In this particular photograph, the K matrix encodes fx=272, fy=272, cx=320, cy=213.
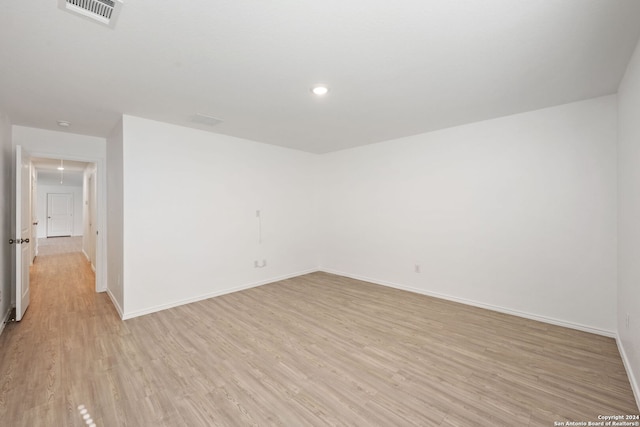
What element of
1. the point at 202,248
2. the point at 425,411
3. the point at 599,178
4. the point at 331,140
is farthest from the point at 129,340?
the point at 599,178

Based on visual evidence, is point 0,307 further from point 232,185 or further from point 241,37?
point 241,37

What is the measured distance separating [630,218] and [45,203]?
16.3 m

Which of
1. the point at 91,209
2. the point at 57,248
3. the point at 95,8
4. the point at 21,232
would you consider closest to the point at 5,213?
the point at 21,232

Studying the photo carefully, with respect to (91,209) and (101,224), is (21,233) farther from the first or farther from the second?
(91,209)

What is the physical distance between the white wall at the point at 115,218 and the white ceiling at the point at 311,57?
55 centimetres

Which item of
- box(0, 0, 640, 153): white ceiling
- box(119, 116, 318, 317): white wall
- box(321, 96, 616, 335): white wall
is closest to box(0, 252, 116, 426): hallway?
box(119, 116, 318, 317): white wall

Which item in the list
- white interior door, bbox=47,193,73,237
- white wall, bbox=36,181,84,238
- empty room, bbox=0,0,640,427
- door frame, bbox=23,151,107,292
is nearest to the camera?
empty room, bbox=0,0,640,427

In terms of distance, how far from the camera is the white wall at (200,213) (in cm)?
345

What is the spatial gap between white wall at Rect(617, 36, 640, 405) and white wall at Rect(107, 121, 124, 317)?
4934 mm

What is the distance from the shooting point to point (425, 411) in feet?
5.88

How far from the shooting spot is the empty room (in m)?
1.76

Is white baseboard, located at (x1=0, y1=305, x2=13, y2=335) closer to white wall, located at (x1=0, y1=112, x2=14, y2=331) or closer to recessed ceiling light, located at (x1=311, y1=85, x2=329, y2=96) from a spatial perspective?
white wall, located at (x1=0, y1=112, x2=14, y2=331)

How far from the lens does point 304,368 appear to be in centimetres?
229

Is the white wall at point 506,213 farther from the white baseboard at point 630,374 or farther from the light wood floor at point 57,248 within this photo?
the light wood floor at point 57,248
